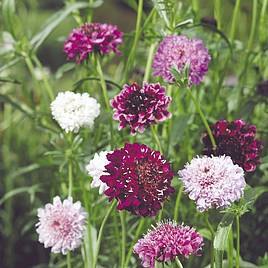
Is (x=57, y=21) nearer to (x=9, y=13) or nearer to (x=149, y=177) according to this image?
(x=9, y=13)

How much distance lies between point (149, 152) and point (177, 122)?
43cm

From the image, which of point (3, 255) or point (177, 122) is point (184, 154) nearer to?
point (177, 122)

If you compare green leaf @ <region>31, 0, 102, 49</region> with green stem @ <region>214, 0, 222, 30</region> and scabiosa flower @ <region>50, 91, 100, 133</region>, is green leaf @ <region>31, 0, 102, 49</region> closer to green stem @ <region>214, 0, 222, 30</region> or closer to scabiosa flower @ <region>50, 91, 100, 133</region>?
green stem @ <region>214, 0, 222, 30</region>

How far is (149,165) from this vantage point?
995 millimetres

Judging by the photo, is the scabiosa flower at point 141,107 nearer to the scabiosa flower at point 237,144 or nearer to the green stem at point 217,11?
the scabiosa flower at point 237,144

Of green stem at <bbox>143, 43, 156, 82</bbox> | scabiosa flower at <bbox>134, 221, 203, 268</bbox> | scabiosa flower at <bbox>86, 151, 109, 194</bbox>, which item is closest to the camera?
scabiosa flower at <bbox>134, 221, 203, 268</bbox>

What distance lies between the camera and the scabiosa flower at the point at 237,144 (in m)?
1.10

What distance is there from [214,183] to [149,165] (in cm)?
9

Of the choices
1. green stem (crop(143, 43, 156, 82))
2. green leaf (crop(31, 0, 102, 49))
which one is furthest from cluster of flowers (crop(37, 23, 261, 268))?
green leaf (crop(31, 0, 102, 49))

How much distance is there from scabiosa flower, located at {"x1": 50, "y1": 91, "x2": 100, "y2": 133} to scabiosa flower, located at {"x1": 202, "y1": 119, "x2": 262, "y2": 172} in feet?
0.65

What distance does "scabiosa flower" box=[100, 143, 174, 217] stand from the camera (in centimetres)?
97

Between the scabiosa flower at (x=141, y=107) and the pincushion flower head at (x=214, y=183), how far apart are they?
0.36 feet

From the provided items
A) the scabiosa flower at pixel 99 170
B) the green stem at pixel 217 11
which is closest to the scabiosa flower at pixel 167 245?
the scabiosa flower at pixel 99 170

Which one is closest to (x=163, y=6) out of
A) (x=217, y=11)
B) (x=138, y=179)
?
(x=217, y=11)
